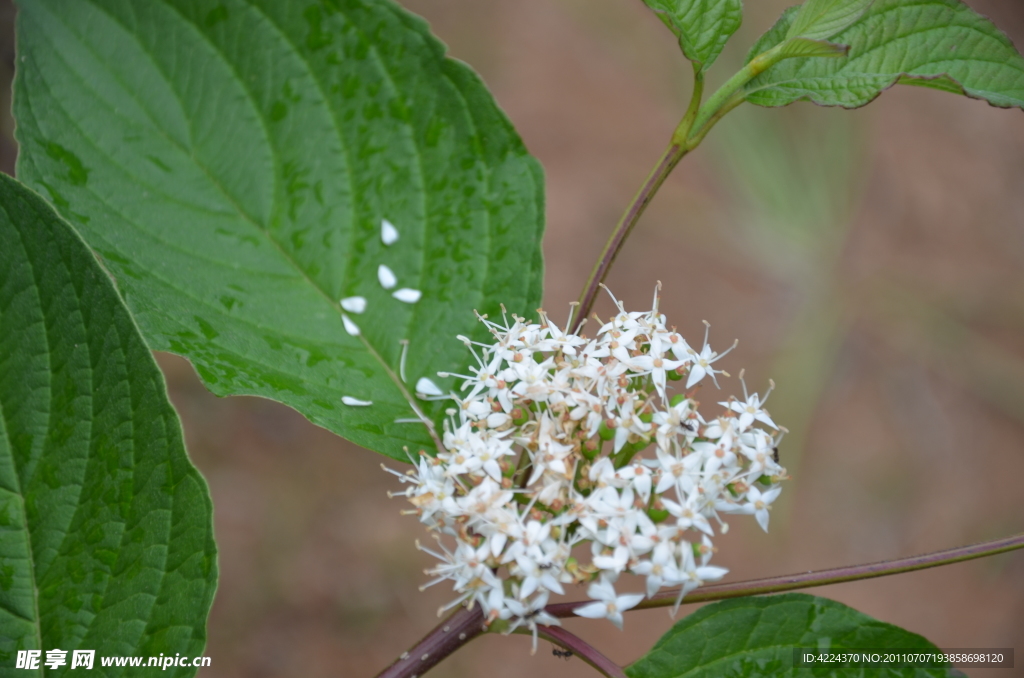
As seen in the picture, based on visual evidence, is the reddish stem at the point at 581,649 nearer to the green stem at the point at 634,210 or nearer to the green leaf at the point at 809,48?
the green stem at the point at 634,210

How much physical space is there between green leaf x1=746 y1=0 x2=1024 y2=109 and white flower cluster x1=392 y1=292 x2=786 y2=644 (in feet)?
1.07

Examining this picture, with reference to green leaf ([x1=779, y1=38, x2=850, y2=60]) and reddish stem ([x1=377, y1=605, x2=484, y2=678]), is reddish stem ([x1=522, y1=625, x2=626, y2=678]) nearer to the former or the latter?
reddish stem ([x1=377, y1=605, x2=484, y2=678])

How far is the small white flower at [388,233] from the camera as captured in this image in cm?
102

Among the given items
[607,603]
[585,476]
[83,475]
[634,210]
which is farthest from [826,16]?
[83,475]

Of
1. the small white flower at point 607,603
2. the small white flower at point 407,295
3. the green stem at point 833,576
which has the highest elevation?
the small white flower at point 407,295

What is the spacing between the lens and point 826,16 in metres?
0.83

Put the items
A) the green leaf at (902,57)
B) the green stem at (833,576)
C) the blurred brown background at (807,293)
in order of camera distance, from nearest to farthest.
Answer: the green stem at (833,576) < the green leaf at (902,57) < the blurred brown background at (807,293)

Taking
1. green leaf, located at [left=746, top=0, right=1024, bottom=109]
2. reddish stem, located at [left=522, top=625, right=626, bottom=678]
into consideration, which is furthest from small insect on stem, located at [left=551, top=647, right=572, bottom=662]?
green leaf, located at [left=746, top=0, right=1024, bottom=109]

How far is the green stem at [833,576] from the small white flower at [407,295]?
0.44m

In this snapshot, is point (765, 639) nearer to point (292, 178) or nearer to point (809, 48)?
point (809, 48)

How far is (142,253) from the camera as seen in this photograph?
3.05ft

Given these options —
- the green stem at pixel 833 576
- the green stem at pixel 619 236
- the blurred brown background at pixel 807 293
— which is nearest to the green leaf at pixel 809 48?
the green stem at pixel 619 236

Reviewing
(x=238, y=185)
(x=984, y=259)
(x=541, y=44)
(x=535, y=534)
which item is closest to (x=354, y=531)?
(x=238, y=185)

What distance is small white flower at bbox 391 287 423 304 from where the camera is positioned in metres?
1.02
